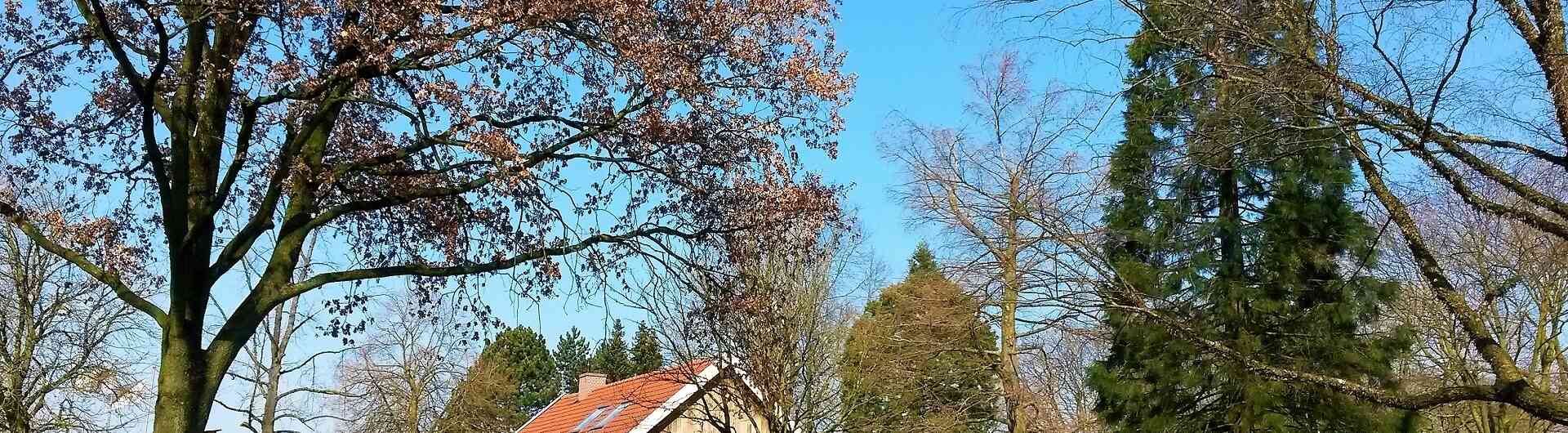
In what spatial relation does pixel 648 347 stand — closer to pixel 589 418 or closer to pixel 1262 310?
pixel 1262 310

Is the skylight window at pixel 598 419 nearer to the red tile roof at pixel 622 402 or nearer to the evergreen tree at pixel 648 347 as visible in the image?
the red tile roof at pixel 622 402

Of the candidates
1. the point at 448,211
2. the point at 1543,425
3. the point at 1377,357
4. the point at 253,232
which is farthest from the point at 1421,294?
the point at 253,232

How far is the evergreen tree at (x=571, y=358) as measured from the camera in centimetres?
5938

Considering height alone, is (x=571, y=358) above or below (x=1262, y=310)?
above

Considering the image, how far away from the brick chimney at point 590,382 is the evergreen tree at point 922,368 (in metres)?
10.8

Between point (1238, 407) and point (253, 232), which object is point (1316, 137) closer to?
point (253, 232)

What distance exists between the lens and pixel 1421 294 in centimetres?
2109

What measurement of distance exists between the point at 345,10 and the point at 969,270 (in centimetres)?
750

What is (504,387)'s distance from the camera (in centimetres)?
4856

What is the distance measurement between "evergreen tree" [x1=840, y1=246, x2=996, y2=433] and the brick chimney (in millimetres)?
10751

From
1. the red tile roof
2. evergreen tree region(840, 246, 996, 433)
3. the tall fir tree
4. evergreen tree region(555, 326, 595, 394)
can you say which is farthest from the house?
evergreen tree region(555, 326, 595, 394)

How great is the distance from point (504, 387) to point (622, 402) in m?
29.0

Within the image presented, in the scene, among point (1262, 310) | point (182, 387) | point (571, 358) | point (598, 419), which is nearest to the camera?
point (182, 387)

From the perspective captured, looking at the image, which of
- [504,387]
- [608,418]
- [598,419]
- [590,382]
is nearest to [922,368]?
[608,418]
